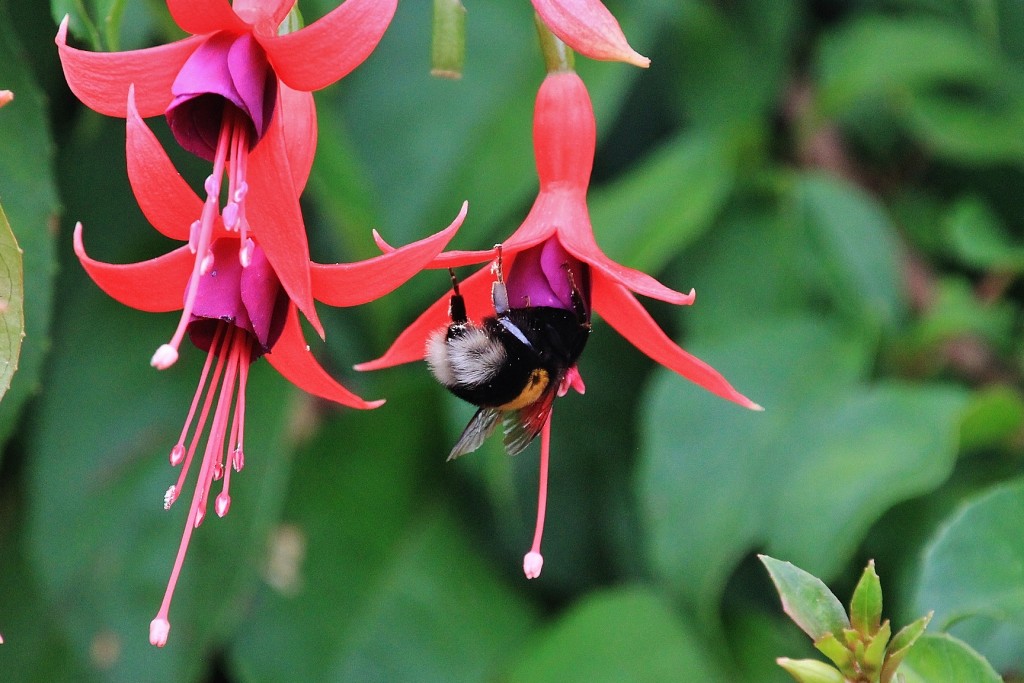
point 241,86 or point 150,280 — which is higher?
point 241,86

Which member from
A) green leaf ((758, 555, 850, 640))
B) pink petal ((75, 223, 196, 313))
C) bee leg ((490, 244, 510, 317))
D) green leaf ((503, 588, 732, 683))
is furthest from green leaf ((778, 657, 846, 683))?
green leaf ((503, 588, 732, 683))

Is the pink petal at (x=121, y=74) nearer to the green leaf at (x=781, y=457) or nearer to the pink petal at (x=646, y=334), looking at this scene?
the pink petal at (x=646, y=334)

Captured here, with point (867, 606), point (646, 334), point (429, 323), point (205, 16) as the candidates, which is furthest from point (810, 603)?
point (205, 16)

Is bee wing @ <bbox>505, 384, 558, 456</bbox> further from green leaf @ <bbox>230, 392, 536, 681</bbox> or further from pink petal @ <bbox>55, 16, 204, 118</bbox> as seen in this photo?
green leaf @ <bbox>230, 392, 536, 681</bbox>

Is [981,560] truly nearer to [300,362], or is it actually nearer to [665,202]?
[300,362]

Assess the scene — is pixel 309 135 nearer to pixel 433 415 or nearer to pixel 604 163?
pixel 433 415

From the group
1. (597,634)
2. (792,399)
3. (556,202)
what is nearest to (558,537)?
(597,634)

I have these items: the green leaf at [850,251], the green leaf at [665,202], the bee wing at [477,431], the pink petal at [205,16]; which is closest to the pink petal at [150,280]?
the pink petal at [205,16]

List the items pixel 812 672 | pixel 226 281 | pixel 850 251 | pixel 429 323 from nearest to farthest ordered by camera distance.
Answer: pixel 812 672 < pixel 226 281 < pixel 429 323 < pixel 850 251
